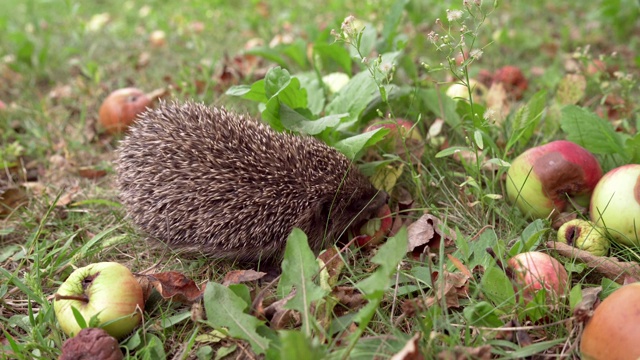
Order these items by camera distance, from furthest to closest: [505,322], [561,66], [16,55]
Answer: [16,55] → [561,66] → [505,322]

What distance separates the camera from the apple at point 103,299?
9.01 ft

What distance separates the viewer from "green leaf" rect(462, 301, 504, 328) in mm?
2605

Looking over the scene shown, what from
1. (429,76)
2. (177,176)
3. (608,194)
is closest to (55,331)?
(177,176)

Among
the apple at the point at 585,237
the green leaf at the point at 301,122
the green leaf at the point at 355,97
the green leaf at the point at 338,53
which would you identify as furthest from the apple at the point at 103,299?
the green leaf at the point at 338,53

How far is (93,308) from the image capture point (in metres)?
2.74

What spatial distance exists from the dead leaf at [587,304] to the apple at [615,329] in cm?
3

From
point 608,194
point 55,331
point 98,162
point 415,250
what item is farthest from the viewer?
point 98,162

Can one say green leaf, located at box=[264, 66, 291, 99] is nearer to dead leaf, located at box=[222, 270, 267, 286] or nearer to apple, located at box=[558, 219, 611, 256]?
dead leaf, located at box=[222, 270, 267, 286]

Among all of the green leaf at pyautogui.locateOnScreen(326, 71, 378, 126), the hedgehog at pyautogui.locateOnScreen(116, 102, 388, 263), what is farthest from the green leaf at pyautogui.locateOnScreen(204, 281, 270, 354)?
the green leaf at pyautogui.locateOnScreen(326, 71, 378, 126)

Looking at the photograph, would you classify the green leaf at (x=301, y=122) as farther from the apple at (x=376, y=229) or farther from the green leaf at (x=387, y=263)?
the green leaf at (x=387, y=263)

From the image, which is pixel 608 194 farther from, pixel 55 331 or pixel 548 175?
pixel 55 331

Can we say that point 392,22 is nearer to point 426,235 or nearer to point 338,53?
point 338,53

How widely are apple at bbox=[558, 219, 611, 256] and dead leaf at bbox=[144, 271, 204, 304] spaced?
2115 mm

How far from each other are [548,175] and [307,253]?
1.58 metres
